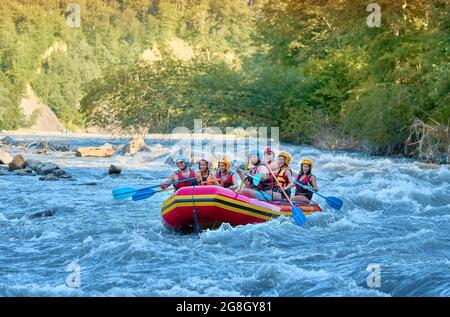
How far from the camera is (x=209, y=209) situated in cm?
887

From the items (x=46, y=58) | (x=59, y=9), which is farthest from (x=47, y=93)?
(x=59, y=9)

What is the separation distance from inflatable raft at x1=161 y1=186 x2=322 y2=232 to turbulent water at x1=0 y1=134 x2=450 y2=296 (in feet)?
0.55

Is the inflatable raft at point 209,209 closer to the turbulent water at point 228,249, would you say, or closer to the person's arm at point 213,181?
the turbulent water at point 228,249

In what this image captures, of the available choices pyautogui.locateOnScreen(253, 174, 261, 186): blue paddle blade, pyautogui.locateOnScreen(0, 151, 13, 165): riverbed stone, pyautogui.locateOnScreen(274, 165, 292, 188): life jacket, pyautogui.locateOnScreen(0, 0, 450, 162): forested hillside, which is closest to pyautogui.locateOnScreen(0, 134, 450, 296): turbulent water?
pyautogui.locateOnScreen(274, 165, 292, 188): life jacket

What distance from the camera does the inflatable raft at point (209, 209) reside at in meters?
8.84

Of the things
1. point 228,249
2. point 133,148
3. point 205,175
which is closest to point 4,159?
point 133,148

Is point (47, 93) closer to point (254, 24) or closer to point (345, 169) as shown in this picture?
point (254, 24)

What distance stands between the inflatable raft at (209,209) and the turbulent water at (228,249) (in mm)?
168

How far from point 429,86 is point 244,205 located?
8.38 meters

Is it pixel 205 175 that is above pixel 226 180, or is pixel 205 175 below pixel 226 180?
above

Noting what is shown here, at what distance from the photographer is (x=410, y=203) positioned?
451 inches

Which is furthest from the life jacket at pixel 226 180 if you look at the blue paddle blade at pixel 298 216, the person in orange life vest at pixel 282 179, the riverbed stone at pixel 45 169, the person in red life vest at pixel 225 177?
the riverbed stone at pixel 45 169

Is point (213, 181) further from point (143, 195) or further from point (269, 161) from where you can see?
point (269, 161)

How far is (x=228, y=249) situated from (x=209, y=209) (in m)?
0.76
